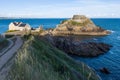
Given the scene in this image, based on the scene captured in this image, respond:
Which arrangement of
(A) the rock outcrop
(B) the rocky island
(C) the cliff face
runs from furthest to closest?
(C) the cliff face, (B) the rocky island, (A) the rock outcrop

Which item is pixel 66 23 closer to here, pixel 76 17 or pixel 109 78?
pixel 76 17

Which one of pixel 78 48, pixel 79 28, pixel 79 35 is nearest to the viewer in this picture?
pixel 78 48

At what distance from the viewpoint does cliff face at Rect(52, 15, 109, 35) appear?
138375mm

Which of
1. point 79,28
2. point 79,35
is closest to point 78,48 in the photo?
point 79,35

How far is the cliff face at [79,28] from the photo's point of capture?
454 feet

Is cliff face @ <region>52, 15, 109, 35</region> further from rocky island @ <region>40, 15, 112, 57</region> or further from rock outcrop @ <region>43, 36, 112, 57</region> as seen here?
rock outcrop @ <region>43, 36, 112, 57</region>

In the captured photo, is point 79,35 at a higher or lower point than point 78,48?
lower

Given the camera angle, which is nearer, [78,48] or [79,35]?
[78,48]

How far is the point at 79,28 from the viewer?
14538cm

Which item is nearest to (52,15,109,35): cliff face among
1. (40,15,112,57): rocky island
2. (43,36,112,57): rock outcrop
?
Answer: (40,15,112,57): rocky island

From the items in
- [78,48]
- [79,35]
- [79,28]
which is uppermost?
[78,48]

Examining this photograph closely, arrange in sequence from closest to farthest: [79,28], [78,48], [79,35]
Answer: [78,48], [79,35], [79,28]

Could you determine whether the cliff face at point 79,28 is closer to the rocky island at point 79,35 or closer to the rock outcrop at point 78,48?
the rocky island at point 79,35

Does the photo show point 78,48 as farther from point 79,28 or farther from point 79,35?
point 79,28
